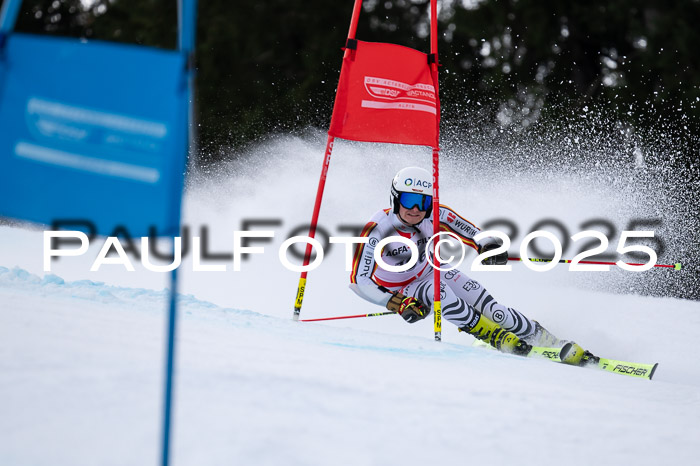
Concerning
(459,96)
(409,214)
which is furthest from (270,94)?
(409,214)

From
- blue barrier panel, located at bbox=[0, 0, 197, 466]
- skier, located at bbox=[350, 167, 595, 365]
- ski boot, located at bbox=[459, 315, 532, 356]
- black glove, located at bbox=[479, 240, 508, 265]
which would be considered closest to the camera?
blue barrier panel, located at bbox=[0, 0, 197, 466]

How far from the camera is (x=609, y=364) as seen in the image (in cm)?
474

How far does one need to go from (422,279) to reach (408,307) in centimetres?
54

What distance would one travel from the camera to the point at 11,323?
309 centimetres

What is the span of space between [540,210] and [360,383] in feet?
22.8

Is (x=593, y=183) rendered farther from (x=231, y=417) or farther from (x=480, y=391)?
(x=231, y=417)

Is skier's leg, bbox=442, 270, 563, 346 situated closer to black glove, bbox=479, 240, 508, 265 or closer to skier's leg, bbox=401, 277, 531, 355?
skier's leg, bbox=401, 277, 531, 355

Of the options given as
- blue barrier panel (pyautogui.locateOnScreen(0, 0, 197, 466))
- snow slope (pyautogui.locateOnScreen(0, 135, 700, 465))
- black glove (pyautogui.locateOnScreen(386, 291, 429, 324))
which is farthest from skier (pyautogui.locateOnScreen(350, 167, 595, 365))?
blue barrier panel (pyautogui.locateOnScreen(0, 0, 197, 466))

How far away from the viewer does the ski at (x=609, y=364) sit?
4.62m

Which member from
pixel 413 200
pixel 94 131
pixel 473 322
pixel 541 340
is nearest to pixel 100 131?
pixel 94 131

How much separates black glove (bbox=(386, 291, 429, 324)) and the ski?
2.47ft

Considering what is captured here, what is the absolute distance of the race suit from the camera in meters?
5.05

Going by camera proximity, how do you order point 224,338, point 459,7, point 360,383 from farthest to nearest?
point 459,7 < point 224,338 < point 360,383

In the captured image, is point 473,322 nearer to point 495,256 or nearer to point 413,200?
point 495,256
